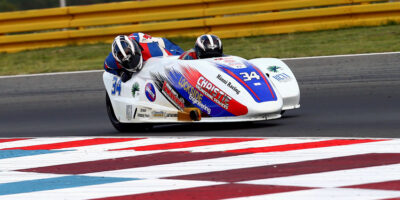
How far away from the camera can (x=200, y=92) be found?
884cm

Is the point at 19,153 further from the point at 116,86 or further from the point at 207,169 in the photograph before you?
the point at 207,169

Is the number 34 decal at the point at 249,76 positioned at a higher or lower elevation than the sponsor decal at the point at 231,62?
lower

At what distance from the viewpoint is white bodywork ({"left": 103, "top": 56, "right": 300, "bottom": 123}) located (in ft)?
28.4

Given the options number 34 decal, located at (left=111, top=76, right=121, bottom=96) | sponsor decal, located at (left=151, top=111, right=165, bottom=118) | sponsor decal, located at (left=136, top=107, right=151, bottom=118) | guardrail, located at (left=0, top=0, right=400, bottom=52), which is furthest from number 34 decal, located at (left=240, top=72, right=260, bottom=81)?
guardrail, located at (left=0, top=0, right=400, bottom=52)

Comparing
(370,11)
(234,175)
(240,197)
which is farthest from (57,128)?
(370,11)

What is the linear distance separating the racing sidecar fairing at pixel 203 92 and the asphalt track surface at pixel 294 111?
0.21 metres

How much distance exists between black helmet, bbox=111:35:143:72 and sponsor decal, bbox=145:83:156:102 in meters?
0.35

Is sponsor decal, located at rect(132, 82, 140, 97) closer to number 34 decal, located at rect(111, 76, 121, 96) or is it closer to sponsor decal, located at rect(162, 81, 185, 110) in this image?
number 34 decal, located at rect(111, 76, 121, 96)

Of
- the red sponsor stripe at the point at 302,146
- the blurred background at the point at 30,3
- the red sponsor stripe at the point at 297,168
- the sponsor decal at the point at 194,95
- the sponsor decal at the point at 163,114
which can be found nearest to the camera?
the red sponsor stripe at the point at 297,168

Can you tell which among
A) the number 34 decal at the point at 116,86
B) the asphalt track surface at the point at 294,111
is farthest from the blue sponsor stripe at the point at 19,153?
the number 34 decal at the point at 116,86

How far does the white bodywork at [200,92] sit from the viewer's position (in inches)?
341

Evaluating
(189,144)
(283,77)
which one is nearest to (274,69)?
(283,77)

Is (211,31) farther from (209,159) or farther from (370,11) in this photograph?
(209,159)

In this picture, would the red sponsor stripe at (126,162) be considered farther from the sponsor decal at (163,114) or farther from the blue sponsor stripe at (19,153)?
the sponsor decal at (163,114)
